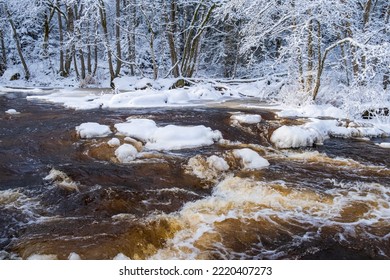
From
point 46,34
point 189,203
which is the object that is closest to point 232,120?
point 189,203

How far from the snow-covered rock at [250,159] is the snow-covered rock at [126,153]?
1974 mm

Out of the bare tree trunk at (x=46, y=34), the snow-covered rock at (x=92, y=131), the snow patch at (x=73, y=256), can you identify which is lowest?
the snow patch at (x=73, y=256)

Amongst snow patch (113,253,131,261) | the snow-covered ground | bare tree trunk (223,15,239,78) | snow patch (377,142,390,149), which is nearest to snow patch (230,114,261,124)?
the snow-covered ground

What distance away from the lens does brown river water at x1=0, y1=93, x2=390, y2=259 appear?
3.61 metres

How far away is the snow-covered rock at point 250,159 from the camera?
6.00 meters

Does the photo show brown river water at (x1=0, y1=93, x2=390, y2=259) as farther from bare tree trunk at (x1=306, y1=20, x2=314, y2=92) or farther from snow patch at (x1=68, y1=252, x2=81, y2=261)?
bare tree trunk at (x1=306, y1=20, x2=314, y2=92)

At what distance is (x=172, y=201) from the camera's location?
15.3ft

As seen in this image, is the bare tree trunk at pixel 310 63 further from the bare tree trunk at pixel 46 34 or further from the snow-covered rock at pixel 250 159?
the bare tree trunk at pixel 46 34

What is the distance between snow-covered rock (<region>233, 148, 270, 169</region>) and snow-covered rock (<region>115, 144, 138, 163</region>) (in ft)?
6.48

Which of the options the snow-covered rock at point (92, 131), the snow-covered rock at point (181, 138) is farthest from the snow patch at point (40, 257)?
the snow-covered rock at point (92, 131)

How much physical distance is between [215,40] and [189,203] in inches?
809

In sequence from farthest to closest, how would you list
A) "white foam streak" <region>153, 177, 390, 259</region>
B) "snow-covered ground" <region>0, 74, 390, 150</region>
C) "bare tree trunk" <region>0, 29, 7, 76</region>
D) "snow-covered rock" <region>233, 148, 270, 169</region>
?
1. "bare tree trunk" <region>0, 29, 7, 76</region>
2. "snow-covered ground" <region>0, 74, 390, 150</region>
3. "snow-covered rock" <region>233, 148, 270, 169</region>
4. "white foam streak" <region>153, 177, 390, 259</region>

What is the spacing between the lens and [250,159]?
20.1ft
